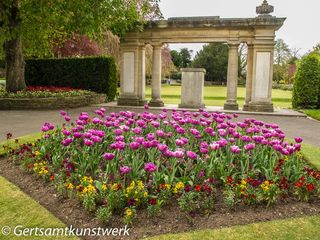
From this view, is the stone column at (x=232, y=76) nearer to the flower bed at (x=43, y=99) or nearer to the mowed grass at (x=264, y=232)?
the flower bed at (x=43, y=99)

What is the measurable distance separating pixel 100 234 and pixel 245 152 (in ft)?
8.77

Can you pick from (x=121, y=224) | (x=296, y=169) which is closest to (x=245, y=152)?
(x=296, y=169)

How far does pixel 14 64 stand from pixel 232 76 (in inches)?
393

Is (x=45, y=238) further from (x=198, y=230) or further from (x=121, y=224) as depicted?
(x=198, y=230)

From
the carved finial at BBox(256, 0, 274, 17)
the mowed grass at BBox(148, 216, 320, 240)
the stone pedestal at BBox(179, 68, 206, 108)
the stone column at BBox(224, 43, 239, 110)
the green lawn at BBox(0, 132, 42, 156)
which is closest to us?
the mowed grass at BBox(148, 216, 320, 240)

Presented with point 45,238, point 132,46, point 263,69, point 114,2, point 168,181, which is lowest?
point 45,238

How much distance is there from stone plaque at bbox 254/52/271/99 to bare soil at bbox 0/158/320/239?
11345 mm

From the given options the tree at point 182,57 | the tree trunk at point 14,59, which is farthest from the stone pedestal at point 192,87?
the tree at point 182,57

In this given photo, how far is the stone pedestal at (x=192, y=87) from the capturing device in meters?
15.8

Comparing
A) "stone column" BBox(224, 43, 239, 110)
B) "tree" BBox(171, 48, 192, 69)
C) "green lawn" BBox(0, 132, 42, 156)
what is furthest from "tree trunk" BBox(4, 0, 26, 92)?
"tree" BBox(171, 48, 192, 69)

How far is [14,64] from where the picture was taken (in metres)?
14.9

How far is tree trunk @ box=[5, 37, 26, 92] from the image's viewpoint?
1479 cm

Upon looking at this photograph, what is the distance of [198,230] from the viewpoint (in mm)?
3494

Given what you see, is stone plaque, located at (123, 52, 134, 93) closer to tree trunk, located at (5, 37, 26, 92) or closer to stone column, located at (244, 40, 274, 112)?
tree trunk, located at (5, 37, 26, 92)
